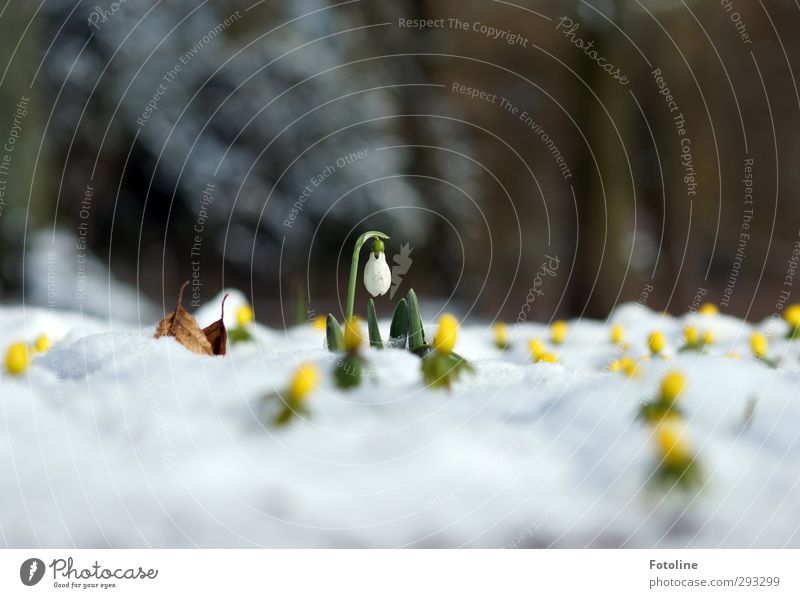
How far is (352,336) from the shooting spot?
0.58 m

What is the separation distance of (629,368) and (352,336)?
0.22 metres

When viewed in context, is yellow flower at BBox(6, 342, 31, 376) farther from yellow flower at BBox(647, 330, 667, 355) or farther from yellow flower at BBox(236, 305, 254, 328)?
yellow flower at BBox(647, 330, 667, 355)

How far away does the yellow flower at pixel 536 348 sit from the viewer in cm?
72

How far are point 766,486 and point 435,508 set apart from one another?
23 cm

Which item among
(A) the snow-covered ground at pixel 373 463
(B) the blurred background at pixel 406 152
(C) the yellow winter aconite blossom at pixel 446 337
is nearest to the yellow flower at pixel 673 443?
(A) the snow-covered ground at pixel 373 463

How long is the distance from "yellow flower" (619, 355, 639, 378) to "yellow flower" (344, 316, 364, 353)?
209mm

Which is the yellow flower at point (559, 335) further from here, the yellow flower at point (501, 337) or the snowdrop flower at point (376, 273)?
the snowdrop flower at point (376, 273)

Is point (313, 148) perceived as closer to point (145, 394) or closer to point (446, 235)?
point (446, 235)

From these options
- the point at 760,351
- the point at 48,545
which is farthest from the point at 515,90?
the point at 48,545

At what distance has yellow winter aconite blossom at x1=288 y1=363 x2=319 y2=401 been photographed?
523 mm

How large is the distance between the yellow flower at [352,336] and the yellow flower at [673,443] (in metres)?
0.22

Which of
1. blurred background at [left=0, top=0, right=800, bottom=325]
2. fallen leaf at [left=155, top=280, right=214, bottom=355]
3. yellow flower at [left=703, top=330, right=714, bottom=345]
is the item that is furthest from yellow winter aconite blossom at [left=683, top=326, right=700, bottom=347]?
fallen leaf at [left=155, top=280, right=214, bottom=355]

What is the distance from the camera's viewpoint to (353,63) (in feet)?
3.56

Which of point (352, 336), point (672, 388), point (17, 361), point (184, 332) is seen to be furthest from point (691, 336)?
point (17, 361)
